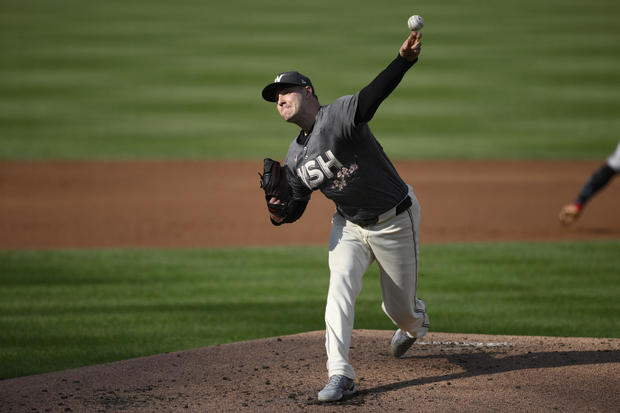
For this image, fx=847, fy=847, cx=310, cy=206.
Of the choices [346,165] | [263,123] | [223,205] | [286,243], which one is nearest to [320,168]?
[346,165]

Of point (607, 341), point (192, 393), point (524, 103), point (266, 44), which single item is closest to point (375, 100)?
point (192, 393)

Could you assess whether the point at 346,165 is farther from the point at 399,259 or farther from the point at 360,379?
the point at 360,379

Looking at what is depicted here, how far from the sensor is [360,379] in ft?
16.5

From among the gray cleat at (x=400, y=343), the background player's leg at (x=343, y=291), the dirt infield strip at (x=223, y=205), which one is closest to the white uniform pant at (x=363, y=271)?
the background player's leg at (x=343, y=291)

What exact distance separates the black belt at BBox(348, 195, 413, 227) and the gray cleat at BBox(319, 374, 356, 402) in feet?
2.90

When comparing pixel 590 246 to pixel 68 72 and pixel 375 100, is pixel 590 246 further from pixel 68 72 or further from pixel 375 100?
pixel 68 72

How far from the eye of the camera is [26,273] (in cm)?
841

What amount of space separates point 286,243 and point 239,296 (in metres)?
2.20

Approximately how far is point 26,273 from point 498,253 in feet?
16.1

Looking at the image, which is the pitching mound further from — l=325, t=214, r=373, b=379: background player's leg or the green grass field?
the green grass field

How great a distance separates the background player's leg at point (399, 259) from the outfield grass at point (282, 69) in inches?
407

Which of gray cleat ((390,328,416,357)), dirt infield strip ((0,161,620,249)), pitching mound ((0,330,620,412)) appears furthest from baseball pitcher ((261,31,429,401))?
dirt infield strip ((0,161,620,249))

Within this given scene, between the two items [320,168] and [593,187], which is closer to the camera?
[320,168]

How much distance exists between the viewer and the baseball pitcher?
462 cm
